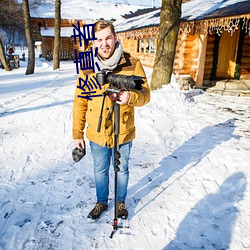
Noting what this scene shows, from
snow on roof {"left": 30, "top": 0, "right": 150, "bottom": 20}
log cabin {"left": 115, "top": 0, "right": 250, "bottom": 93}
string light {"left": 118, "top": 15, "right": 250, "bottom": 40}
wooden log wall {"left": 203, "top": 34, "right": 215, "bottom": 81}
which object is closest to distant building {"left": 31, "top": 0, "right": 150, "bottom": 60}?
snow on roof {"left": 30, "top": 0, "right": 150, "bottom": 20}

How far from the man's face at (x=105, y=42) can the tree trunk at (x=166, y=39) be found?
5.58 metres

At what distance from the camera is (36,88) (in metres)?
9.27

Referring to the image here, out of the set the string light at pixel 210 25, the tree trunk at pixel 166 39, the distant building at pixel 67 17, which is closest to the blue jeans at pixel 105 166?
Result: the tree trunk at pixel 166 39

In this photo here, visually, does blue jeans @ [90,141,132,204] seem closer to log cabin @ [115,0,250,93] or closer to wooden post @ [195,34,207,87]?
log cabin @ [115,0,250,93]

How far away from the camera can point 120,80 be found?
1.59 meters

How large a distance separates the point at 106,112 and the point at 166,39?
5.76 m

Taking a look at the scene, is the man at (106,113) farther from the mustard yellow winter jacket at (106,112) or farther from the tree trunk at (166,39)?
the tree trunk at (166,39)

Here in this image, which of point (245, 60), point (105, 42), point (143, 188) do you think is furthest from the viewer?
point (245, 60)

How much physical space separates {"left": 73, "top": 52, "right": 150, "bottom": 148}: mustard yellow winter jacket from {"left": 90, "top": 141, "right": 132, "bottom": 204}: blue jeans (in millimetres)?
85

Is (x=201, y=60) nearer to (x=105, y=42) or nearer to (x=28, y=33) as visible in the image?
(x=105, y=42)

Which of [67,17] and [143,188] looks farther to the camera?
[67,17]

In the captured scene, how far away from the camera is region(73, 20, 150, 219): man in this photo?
5.87 ft

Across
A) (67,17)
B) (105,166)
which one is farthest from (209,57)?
(67,17)

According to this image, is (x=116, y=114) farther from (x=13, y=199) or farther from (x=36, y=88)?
(x=36, y=88)
